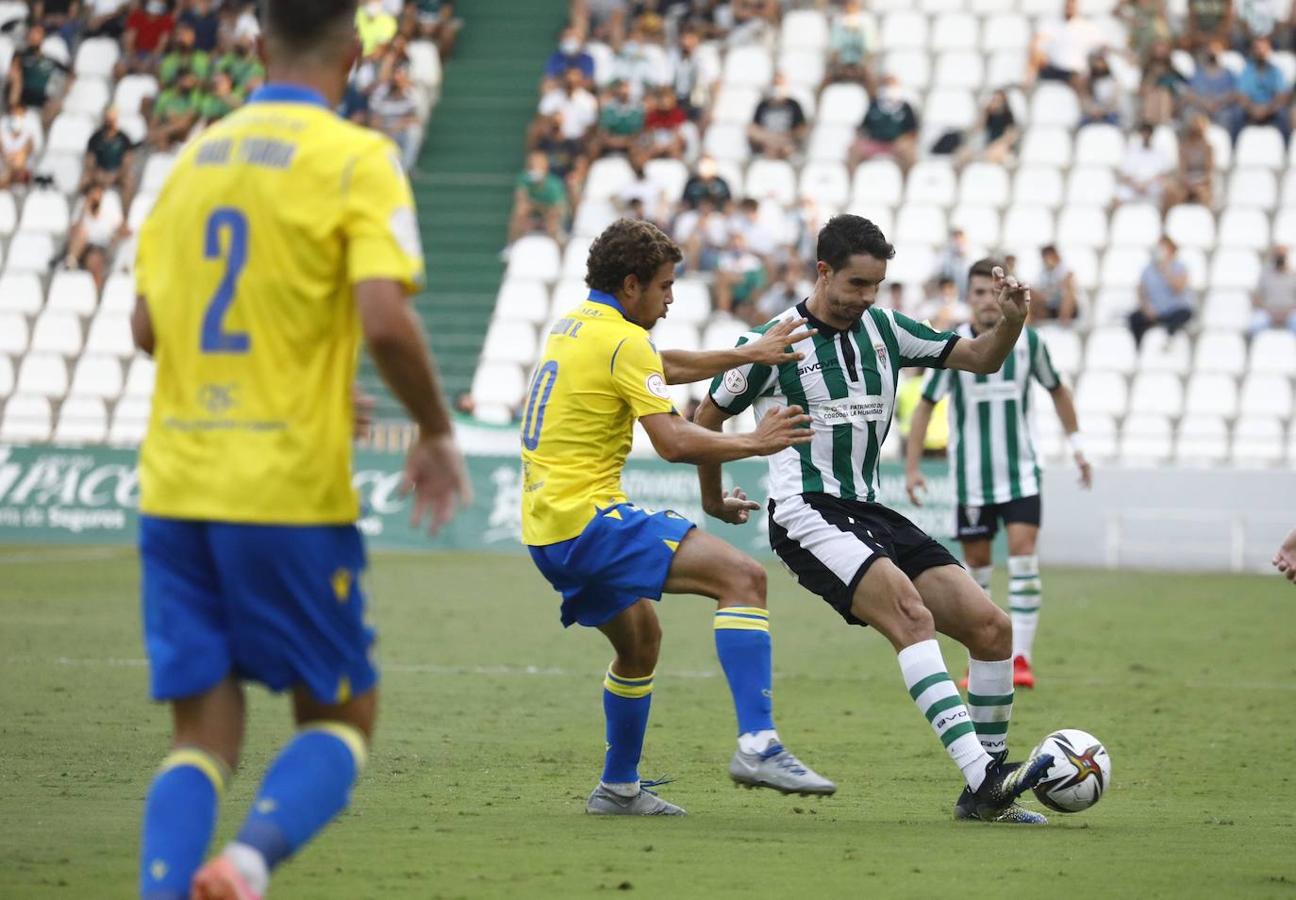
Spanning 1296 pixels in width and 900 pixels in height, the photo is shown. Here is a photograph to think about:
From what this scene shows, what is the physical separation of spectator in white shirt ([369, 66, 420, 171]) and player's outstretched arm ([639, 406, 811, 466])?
21589mm

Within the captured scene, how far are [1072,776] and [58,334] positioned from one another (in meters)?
21.2

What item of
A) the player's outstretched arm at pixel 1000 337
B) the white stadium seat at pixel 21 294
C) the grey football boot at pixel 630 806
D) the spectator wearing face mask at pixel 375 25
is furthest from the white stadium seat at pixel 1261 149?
the grey football boot at pixel 630 806

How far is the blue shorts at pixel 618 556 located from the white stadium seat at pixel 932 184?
18.6 meters

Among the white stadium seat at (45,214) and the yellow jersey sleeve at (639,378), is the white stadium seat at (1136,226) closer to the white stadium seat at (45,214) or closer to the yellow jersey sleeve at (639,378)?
the white stadium seat at (45,214)

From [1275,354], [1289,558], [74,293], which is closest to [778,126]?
[1275,354]

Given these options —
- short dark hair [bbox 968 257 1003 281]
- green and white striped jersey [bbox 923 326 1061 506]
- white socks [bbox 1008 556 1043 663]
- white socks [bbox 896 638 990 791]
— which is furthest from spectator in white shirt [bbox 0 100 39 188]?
white socks [bbox 896 638 990 791]

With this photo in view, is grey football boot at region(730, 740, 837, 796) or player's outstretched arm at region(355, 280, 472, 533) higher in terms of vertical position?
player's outstretched arm at region(355, 280, 472, 533)

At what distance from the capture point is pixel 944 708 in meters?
6.98

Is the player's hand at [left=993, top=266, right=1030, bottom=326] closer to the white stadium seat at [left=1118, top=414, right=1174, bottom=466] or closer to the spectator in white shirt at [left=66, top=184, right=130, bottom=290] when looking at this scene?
the white stadium seat at [left=1118, top=414, right=1174, bottom=466]

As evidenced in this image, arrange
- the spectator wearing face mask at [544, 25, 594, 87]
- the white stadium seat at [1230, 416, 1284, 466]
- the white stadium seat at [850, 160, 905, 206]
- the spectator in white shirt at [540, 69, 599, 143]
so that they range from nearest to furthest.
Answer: the white stadium seat at [1230, 416, 1284, 466] → the white stadium seat at [850, 160, 905, 206] → the spectator in white shirt at [540, 69, 599, 143] → the spectator wearing face mask at [544, 25, 594, 87]

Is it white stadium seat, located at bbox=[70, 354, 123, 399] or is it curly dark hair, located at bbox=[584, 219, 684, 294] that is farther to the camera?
white stadium seat, located at bbox=[70, 354, 123, 399]

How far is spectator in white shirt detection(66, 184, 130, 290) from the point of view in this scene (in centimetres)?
2622

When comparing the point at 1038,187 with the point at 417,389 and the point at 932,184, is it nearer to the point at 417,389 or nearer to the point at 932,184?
the point at 932,184

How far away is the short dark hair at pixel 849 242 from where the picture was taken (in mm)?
7332
